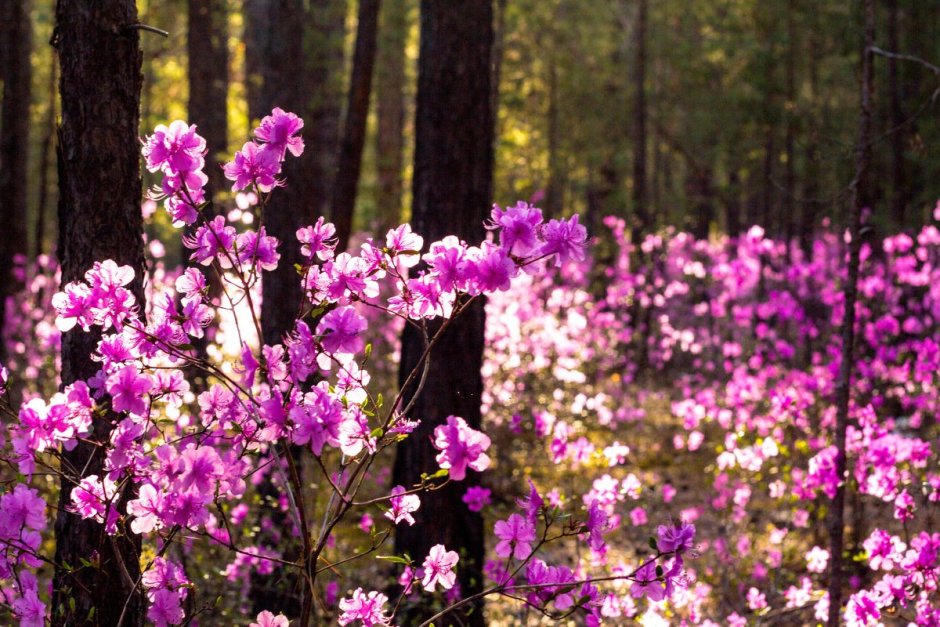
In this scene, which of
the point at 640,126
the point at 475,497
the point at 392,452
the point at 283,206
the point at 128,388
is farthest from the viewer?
the point at 640,126

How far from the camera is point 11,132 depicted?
32.5 ft

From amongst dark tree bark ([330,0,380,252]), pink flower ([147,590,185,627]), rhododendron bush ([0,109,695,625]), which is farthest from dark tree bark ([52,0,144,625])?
dark tree bark ([330,0,380,252])

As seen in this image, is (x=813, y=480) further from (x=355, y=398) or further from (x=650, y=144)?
(x=650, y=144)

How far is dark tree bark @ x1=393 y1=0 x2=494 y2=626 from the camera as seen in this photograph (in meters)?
4.77

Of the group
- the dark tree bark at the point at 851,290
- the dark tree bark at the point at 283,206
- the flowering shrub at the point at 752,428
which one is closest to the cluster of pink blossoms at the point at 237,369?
the flowering shrub at the point at 752,428

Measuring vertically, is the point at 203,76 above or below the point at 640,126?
below

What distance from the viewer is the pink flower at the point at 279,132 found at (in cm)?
242

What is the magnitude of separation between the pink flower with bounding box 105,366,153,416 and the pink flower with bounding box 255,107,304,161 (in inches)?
25.9

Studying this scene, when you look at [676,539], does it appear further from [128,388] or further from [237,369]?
[128,388]

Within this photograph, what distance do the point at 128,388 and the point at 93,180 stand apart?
1076 mm

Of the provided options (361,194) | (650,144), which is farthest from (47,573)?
(650,144)

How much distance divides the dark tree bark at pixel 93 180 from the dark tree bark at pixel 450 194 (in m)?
1.93

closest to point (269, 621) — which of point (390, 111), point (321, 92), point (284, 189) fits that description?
point (284, 189)

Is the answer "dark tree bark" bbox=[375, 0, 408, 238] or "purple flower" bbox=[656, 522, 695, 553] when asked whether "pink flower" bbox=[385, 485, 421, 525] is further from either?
"dark tree bark" bbox=[375, 0, 408, 238]
